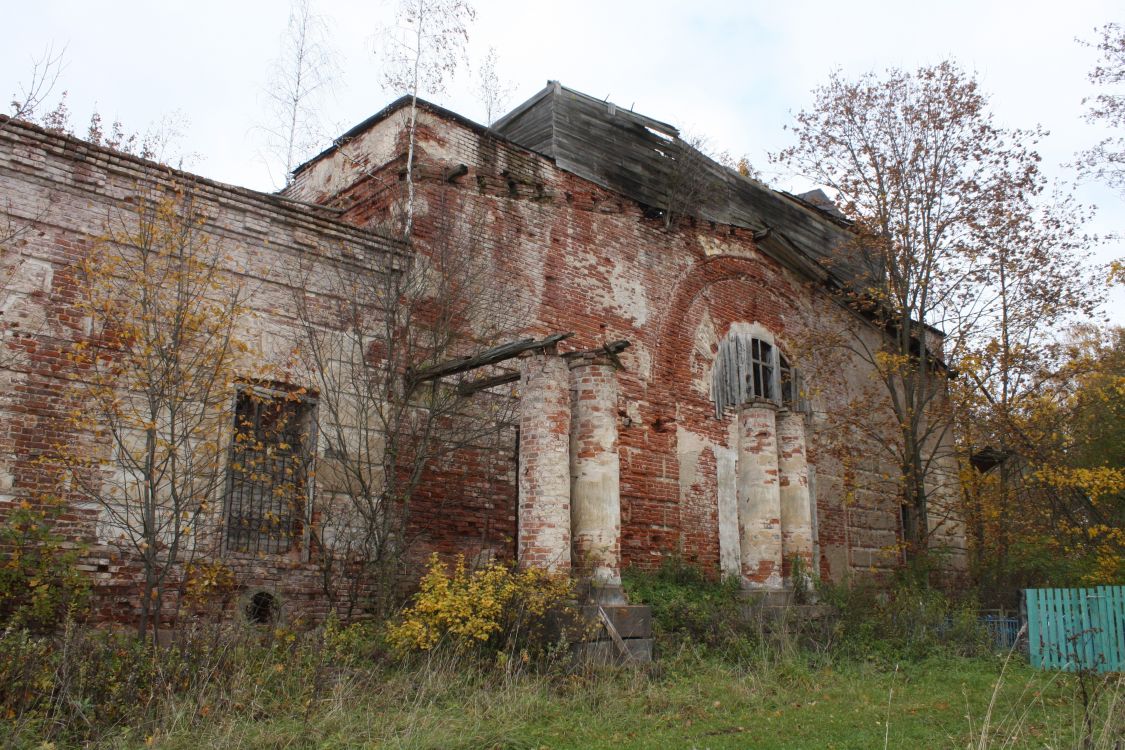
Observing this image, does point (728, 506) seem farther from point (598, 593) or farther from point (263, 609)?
point (263, 609)

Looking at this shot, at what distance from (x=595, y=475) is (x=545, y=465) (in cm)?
68

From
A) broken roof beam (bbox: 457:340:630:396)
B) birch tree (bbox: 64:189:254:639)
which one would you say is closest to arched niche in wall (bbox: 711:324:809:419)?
broken roof beam (bbox: 457:340:630:396)

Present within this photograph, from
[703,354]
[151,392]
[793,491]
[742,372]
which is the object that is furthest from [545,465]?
[742,372]

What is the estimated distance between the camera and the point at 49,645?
7.21m

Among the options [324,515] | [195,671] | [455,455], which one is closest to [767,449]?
[455,455]

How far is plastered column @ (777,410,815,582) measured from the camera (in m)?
14.0

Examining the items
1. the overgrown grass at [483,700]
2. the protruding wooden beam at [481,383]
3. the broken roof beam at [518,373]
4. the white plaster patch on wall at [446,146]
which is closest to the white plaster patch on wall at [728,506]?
the overgrown grass at [483,700]

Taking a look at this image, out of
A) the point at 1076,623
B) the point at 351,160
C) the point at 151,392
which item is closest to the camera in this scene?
the point at 151,392

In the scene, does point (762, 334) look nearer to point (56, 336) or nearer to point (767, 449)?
point (767, 449)

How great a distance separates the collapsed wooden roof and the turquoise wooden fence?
7.88 metres

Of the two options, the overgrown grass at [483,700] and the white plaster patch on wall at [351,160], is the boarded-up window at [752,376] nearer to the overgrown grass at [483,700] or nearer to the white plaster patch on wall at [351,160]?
the overgrown grass at [483,700]

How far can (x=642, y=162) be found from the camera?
16141mm

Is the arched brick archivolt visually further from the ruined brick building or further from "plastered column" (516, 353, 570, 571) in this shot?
"plastered column" (516, 353, 570, 571)

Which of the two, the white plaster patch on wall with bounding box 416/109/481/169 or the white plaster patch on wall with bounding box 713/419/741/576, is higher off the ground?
the white plaster patch on wall with bounding box 416/109/481/169
